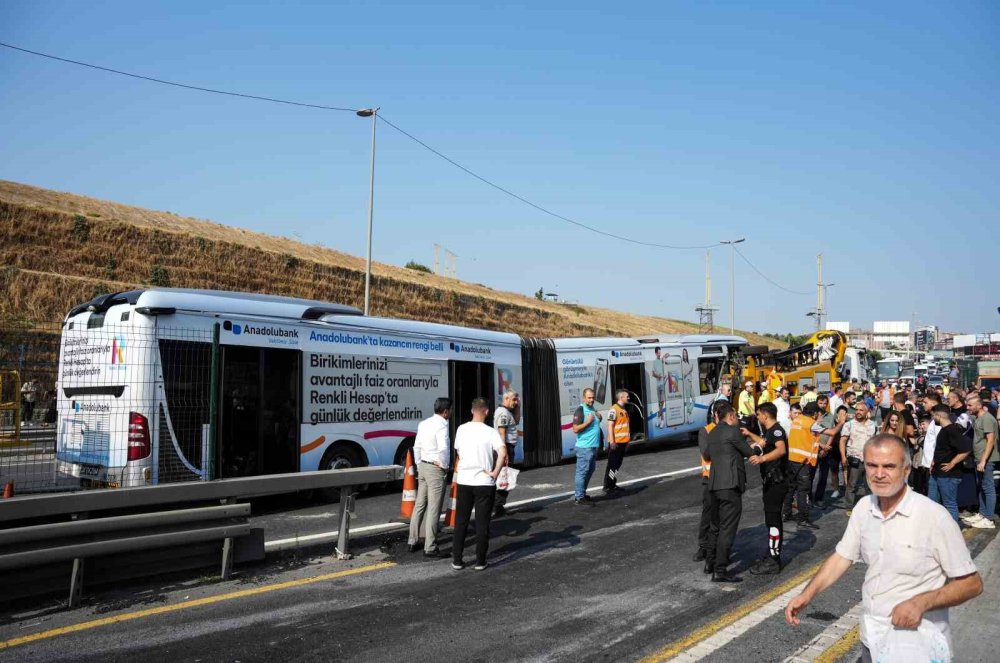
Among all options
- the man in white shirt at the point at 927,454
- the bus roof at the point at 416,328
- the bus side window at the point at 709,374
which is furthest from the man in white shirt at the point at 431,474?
the bus side window at the point at 709,374

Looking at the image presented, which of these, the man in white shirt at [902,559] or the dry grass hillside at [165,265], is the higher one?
the dry grass hillside at [165,265]

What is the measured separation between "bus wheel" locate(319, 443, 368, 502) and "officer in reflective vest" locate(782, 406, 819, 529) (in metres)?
6.21

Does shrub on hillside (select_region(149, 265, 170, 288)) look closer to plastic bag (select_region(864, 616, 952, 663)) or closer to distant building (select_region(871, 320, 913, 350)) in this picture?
plastic bag (select_region(864, 616, 952, 663))

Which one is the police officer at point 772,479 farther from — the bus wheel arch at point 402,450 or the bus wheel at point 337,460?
the bus wheel arch at point 402,450

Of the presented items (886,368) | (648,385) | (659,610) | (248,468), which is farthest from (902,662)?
(886,368)

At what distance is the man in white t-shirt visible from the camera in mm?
7508

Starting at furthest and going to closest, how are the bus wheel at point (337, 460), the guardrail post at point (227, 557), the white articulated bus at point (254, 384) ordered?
the bus wheel at point (337, 460) < the white articulated bus at point (254, 384) < the guardrail post at point (227, 557)

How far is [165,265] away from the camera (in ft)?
125

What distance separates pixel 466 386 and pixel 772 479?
23.9 feet

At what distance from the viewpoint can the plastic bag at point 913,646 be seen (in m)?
2.99

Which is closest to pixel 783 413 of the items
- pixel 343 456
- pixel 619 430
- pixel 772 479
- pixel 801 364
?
pixel 619 430

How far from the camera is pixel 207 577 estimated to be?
6969mm

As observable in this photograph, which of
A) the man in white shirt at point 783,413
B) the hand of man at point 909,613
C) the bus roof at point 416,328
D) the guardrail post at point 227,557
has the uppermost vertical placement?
the bus roof at point 416,328

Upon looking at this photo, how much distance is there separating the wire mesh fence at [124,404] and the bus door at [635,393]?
11.4 metres
